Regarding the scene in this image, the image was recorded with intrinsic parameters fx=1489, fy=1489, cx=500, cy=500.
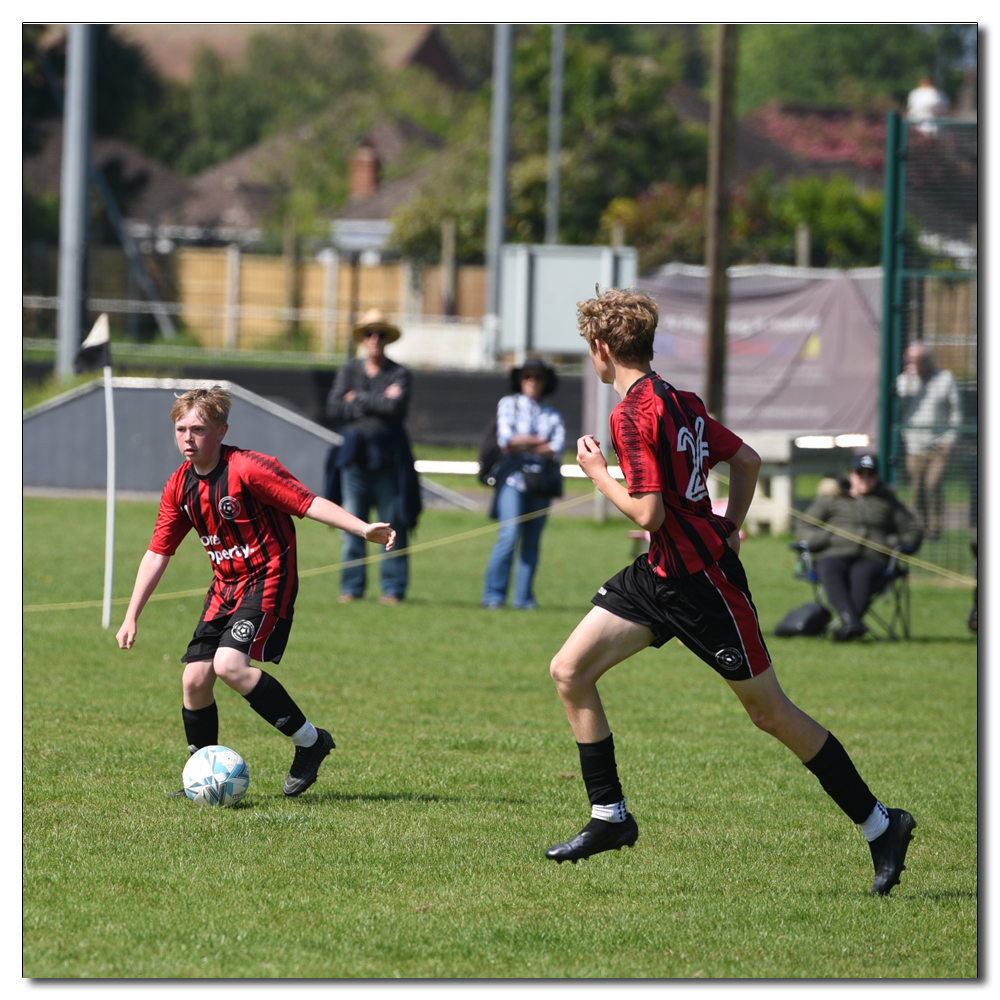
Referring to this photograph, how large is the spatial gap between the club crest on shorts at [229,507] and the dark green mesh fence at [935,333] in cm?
951

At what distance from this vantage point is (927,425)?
559 inches

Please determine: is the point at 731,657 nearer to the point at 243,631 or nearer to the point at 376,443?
the point at 243,631

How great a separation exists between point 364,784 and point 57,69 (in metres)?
49.1

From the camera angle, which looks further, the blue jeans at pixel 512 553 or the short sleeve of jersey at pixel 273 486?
the blue jeans at pixel 512 553

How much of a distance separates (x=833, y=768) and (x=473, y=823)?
1.56 meters

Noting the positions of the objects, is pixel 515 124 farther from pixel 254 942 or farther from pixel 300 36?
pixel 300 36

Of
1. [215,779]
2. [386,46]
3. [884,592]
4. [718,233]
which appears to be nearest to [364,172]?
[386,46]

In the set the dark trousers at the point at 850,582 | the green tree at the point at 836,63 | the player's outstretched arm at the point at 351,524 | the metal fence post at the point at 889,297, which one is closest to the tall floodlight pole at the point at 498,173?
the metal fence post at the point at 889,297

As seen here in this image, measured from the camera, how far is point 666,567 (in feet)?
16.4

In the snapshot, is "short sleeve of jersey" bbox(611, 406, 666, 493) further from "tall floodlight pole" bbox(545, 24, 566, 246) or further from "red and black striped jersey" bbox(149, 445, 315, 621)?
"tall floodlight pole" bbox(545, 24, 566, 246)

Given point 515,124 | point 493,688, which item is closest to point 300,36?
point 515,124

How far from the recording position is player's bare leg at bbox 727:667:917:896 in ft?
16.6

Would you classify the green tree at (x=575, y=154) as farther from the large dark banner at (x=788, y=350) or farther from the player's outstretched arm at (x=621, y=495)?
the player's outstretched arm at (x=621, y=495)

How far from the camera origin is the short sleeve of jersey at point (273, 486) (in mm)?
5840
